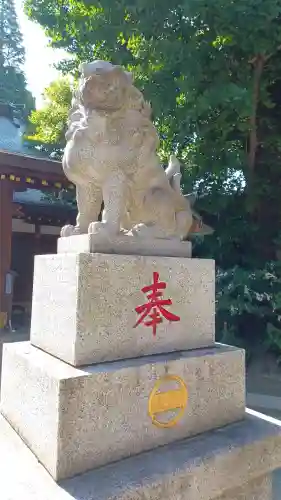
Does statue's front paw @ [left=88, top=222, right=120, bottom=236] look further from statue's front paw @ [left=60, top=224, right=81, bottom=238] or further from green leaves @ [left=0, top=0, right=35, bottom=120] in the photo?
green leaves @ [left=0, top=0, right=35, bottom=120]

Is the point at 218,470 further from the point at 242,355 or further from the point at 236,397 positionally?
the point at 242,355

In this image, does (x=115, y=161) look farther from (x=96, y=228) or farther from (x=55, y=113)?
(x=55, y=113)

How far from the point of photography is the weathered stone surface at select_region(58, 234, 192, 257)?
164 cm

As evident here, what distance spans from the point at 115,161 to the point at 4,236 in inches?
168

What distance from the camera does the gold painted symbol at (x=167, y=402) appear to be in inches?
62.2

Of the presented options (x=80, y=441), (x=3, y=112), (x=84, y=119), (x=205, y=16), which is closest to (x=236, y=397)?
(x=80, y=441)

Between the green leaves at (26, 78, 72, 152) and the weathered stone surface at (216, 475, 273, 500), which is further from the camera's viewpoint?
the green leaves at (26, 78, 72, 152)

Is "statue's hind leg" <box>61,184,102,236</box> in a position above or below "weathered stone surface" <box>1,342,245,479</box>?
above

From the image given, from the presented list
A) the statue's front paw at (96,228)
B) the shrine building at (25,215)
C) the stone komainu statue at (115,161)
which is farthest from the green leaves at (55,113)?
the statue's front paw at (96,228)

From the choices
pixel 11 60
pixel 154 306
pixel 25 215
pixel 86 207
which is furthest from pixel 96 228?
pixel 11 60

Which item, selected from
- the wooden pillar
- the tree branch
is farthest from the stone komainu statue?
the wooden pillar

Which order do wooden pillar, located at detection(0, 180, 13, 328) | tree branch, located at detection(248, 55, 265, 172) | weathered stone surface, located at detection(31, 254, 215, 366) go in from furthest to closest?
wooden pillar, located at detection(0, 180, 13, 328) < tree branch, located at detection(248, 55, 265, 172) < weathered stone surface, located at detection(31, 254, 215, 366)

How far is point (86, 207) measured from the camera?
1869mm

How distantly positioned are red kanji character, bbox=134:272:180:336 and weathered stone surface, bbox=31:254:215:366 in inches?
0.8
